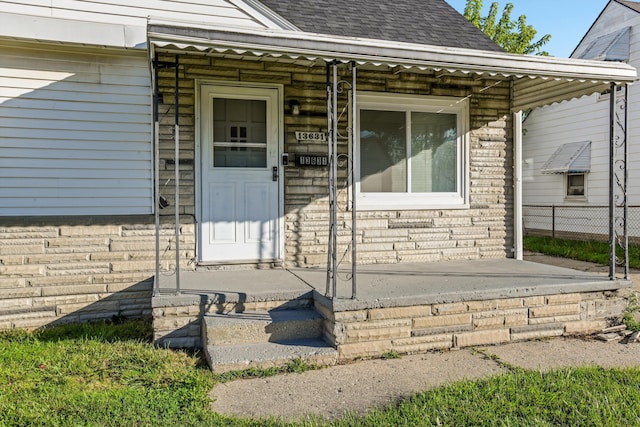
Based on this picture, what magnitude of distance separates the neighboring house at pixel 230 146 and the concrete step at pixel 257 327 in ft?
1.09

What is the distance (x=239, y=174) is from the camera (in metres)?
5.62

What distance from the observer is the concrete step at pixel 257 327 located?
13.1 ft

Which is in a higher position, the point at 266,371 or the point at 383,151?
the point at 383,151

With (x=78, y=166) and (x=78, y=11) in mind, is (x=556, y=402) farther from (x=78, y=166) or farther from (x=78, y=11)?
(x=78, y=11)

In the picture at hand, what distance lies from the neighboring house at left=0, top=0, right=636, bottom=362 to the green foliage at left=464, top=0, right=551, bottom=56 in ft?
45.8

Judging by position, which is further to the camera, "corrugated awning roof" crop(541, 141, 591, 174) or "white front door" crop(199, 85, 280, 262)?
"corrugated awning roof" crop(541, 141, 591, 174)

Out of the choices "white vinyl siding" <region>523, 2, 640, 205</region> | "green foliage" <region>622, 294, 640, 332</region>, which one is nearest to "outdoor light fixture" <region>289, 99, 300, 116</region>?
"green foliage" <region>622, 294, 640, 332</region>

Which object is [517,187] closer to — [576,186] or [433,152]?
[433,152]

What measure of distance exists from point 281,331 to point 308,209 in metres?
2.04

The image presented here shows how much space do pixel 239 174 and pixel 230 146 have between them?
340mm

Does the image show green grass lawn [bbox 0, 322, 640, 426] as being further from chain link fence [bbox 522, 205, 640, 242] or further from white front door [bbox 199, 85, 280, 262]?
chain link fence [bbox 522, 205, 640, 242]

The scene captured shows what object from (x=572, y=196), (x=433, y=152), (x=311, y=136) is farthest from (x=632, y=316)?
(x=572, y=196)

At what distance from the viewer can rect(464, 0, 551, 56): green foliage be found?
1859cm

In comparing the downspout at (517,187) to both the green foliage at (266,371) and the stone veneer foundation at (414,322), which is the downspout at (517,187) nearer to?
the stone veneer foundation at (414,322)
